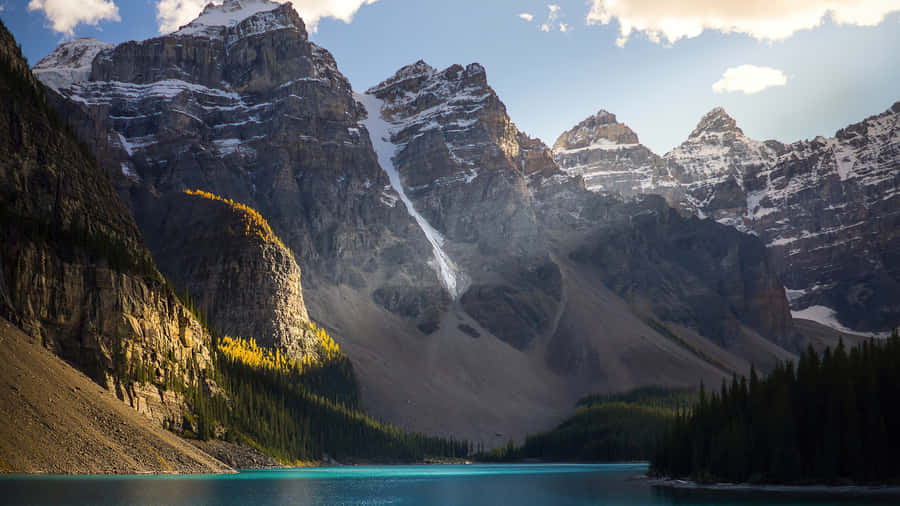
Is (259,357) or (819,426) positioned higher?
(259,357)

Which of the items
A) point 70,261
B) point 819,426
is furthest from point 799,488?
point 70,261

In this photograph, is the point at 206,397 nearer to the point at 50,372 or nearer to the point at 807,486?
the point at 50,372

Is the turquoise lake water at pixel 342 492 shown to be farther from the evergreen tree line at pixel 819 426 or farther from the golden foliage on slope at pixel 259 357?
the golden foliage on slope at pixel 259 357

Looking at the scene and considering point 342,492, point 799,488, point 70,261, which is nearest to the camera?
point 799,488

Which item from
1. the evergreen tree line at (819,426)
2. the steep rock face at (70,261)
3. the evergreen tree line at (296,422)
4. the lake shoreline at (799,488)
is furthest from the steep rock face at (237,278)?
the evergreen tree line at (819,426)

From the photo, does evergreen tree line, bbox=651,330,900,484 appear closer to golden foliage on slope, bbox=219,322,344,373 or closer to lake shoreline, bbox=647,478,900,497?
lake shoreline, bbox=647,478,900,497

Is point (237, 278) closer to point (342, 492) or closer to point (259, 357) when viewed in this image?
point (259, 357)
